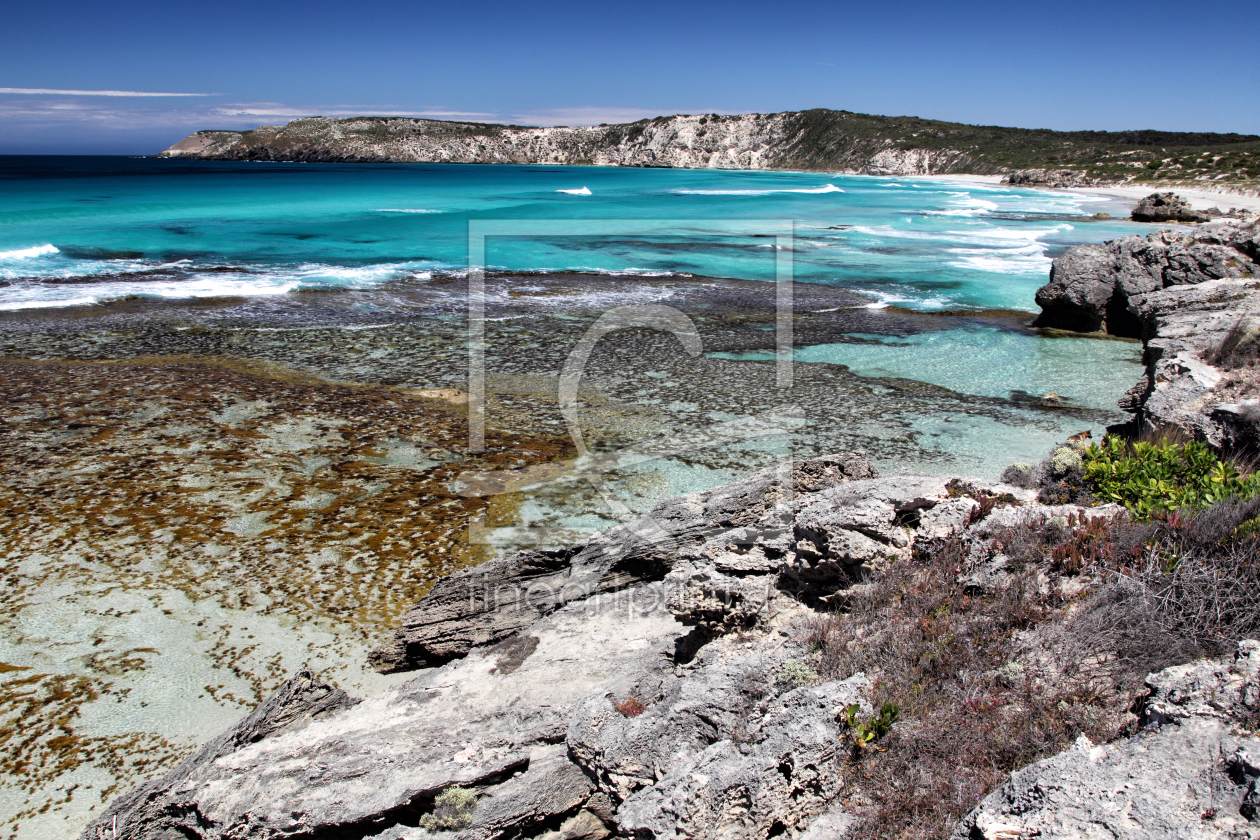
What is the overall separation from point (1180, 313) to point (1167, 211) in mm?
43886

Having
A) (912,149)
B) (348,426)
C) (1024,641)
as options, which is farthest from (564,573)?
(912,149)

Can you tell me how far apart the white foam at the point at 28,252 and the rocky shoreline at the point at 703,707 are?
1403 inches

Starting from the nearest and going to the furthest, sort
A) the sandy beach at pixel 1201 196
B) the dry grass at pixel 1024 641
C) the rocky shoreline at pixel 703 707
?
1. the rocky shoreline at pixel 703 707
2. the dry grass at pixel 1024 641
3. the sandy beach at pixel 1201 196

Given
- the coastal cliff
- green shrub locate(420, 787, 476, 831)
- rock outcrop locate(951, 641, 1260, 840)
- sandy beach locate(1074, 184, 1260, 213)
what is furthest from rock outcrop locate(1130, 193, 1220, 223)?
green shrub locate(420, 787, 476, 831)

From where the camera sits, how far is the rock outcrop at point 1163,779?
8.81 ft

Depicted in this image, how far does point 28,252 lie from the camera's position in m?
32.5

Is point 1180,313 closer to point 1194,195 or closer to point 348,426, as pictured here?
point 348,426

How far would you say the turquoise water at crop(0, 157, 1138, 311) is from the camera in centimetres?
2716

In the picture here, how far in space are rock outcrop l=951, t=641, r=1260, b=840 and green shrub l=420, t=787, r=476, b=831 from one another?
7.84 ft

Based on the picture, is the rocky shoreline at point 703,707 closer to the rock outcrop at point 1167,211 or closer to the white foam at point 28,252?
the white foam at point 28,252

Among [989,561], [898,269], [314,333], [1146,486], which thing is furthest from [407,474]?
[898,269]

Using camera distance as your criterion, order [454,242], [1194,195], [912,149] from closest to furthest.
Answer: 1. [454,242]
2. [1194,195]
3. [912,149]

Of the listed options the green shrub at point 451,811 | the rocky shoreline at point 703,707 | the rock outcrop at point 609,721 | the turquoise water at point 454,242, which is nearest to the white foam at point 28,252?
the turquoise water at point 454,242

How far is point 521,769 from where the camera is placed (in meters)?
4.25
